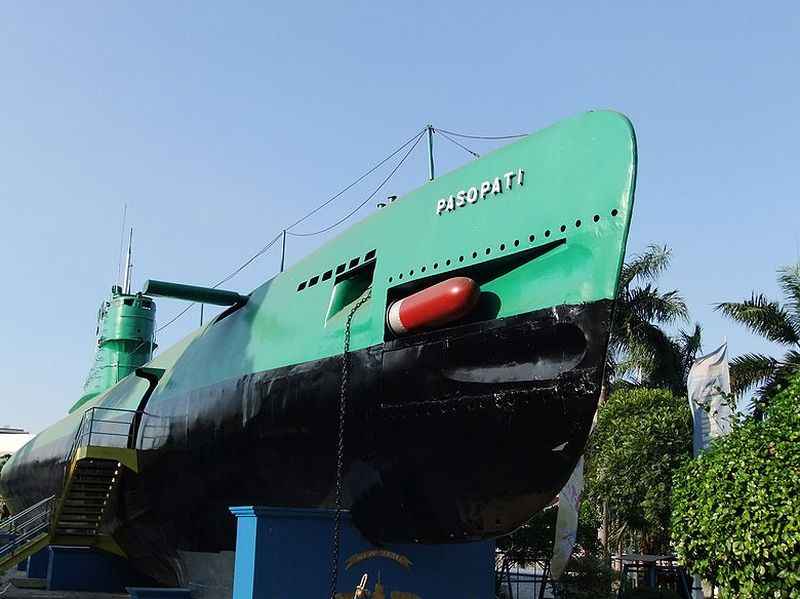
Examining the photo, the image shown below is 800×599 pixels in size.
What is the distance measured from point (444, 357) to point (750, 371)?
748 inches

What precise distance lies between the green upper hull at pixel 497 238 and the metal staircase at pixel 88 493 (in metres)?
3.90

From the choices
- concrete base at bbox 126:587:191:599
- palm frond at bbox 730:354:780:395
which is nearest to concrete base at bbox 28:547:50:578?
concrete base at bbox 126:587:191:599

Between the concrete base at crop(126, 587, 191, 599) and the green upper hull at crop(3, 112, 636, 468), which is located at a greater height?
the green upper hull at crop(3, 112, 636, 468)

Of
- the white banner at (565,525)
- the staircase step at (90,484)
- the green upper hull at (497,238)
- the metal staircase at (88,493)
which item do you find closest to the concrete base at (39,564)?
the metal staircase at (88,493)

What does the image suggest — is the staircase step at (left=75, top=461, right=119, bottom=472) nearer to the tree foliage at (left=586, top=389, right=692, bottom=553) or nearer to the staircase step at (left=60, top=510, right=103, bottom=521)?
the staircase step at (left=60, top=510, right=103, bottom=521)

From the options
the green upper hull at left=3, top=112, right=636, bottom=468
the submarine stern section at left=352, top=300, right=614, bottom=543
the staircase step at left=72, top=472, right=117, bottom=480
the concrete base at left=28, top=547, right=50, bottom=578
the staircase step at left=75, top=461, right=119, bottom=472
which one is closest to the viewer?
the submarine stern section at left=352, top=300, right=614, bottom=543

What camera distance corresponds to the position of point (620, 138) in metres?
8.23

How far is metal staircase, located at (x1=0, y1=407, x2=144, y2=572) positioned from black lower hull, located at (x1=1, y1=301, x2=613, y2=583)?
Result: 3.48 m

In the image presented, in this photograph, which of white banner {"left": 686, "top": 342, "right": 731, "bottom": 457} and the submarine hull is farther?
white banner {"left": 686, "top": 342, "right": 731, "bottom": 457}

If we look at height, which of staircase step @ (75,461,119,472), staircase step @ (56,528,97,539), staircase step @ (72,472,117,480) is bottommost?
staircase step @ (56,528,97,539)

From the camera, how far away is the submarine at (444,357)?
26.5 ft

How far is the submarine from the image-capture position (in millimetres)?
8062

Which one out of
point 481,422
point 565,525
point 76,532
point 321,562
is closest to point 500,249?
point 481,422

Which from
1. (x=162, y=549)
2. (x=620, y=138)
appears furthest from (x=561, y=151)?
(x=162, y=549)
